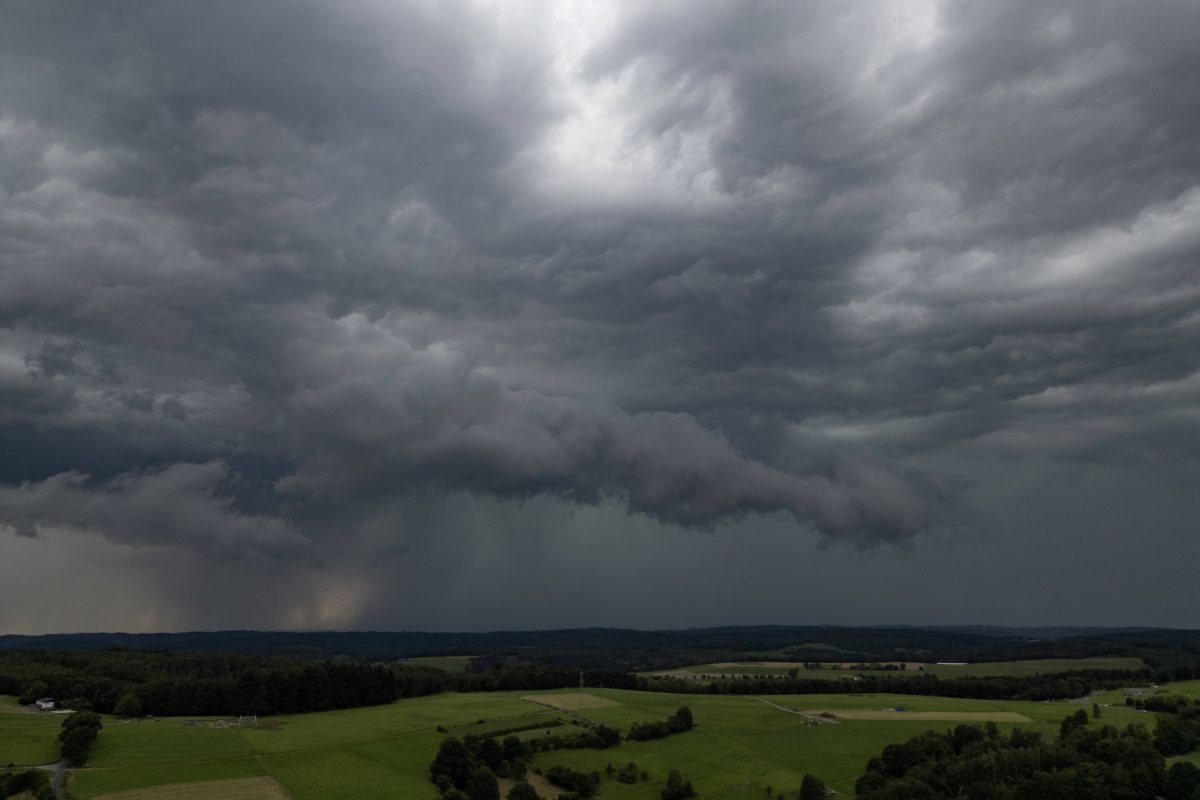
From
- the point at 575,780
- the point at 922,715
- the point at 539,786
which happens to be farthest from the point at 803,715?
the point at 539,786

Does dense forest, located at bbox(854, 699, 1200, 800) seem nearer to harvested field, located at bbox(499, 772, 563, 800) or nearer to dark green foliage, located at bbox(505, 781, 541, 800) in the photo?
harvested field, located at bbox(499, 772, 563, 800)

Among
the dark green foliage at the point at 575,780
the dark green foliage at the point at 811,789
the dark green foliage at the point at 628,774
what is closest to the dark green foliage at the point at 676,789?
the dark green foliage at the point at 628,774

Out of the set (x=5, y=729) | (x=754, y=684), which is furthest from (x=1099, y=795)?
(x=5, y=729)

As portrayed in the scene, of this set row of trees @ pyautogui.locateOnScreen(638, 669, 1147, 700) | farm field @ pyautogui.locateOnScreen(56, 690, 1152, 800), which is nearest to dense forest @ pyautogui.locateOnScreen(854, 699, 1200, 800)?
farm field @ pyautogui.locateOnScreen(56, 690, 1152, 800)

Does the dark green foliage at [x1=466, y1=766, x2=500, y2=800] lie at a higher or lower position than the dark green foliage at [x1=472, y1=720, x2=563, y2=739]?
lower

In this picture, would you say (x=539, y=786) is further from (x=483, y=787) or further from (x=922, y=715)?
(x=922, y=715)

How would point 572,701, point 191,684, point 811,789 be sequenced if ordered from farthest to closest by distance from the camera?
point 572,701, point 191,684, point 811,789

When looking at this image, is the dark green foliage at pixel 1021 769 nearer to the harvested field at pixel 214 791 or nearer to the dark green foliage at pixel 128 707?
the harvested field at pixel 214 791
